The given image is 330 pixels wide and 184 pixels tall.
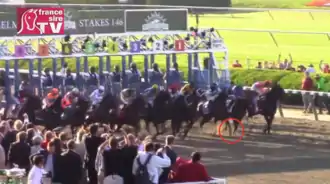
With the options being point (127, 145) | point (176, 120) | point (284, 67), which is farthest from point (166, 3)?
point (127, 145)

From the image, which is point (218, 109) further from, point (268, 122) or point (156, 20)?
point (156, 20)

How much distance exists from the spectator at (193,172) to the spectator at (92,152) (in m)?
1.57

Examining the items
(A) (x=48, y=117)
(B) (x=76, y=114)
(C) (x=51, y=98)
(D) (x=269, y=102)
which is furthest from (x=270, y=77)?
(A) (x=48, y=117)

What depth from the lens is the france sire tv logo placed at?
20.1m

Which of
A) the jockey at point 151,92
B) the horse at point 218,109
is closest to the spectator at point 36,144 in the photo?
the horse at point 218,109

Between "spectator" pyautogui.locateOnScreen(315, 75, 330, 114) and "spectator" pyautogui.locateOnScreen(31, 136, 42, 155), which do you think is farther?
"spectator" pyautogui.locateOnScreen(315, 75, 330, 114)

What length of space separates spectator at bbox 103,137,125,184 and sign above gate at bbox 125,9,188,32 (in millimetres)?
10601

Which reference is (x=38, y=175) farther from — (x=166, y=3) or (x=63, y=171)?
(x=166, y=3)

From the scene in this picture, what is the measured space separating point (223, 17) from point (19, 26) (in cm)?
3551

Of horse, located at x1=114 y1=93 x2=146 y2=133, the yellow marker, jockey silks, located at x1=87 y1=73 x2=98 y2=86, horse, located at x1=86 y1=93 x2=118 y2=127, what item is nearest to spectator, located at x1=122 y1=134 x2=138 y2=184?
horse, located at x1=114 y1=93 x2=146 y2=133

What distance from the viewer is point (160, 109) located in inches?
752

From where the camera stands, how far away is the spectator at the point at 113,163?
11789 mm

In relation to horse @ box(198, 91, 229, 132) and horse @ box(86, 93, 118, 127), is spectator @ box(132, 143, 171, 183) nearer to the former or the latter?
horse @ box(86, 93, 118, 127)

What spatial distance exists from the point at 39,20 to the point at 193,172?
9.66m
